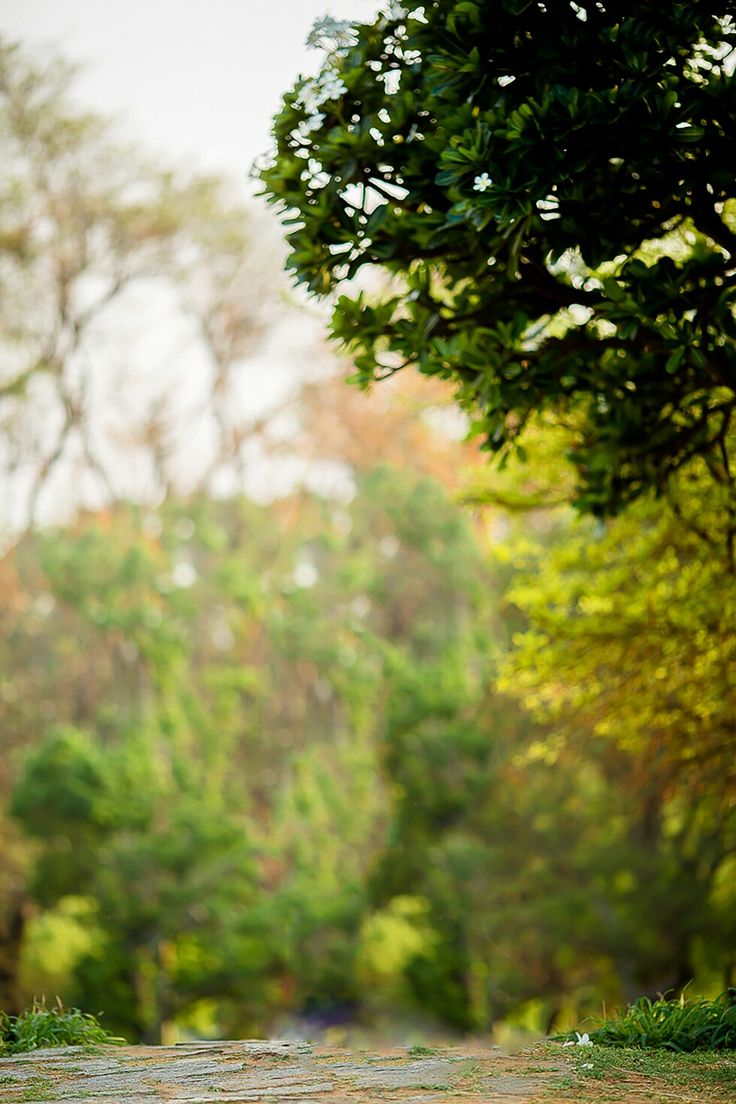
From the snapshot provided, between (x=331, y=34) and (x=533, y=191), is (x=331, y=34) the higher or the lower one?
the higher one

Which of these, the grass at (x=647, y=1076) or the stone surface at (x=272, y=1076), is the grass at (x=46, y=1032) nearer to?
the stone surface at (x=272, y=1076)

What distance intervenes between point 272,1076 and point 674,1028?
2.05 metres

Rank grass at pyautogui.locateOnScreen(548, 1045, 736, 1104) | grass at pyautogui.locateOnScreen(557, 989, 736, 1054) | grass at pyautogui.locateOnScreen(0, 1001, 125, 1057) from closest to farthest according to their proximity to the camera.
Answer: grass at pyautogui.locateOnScreen(548, 1045, 736, 1104)
grass at pyautogui.locateOnScreen(557, 989, 736, 1054)
grass at pyautogui.locateOnScreen(0, 1001, 125, 1057)

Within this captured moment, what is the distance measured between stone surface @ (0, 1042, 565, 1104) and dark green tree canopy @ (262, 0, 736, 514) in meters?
2.89

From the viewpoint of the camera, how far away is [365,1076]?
4.89m

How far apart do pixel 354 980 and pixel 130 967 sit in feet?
10.7

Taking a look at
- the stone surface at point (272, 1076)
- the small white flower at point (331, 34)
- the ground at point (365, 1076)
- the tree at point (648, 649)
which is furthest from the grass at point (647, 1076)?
the small white flower at point (331, 34)

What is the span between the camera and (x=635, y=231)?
17.1 feet

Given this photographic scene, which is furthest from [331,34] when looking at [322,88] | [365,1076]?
[365,1076]

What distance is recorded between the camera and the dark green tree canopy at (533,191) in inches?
185

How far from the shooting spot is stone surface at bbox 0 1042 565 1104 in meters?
4.40

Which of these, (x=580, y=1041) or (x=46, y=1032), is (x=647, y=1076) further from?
(x=46, y=1032)

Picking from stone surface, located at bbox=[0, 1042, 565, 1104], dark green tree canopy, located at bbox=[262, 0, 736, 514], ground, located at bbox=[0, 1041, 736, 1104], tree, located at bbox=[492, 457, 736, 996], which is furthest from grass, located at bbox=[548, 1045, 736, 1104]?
tree, located at bbox=[492, 457, 736, 996]

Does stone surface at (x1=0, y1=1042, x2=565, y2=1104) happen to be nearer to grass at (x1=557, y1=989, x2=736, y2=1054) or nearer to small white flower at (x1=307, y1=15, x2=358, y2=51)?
grass at (x1=557, y1=989, x2=736, y2=1054)
